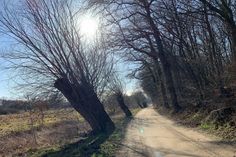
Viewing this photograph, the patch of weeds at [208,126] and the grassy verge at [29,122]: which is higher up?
the grassy verge at [29,122]

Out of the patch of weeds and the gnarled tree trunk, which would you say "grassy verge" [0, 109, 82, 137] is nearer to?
the gnarled tree trunk

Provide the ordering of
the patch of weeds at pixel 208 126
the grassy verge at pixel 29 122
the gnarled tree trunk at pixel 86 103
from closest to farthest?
1. the patch of weeds at pixel 208 126
2. the gnarled tree trunk at pixel 86 103
3. the grassy verge at pixel 29 122

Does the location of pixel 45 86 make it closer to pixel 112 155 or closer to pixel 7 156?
pixel 7 156

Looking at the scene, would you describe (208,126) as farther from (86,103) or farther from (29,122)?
(29,122)

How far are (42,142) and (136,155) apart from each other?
36.4 ft

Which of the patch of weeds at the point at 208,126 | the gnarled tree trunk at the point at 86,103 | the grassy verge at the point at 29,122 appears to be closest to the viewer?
the patch of weeds at the point at 208,126

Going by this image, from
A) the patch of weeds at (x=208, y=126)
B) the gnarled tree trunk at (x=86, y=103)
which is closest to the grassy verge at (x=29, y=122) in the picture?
the gnarled tree trunk at (x=86, y=103)

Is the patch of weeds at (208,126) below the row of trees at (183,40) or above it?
below

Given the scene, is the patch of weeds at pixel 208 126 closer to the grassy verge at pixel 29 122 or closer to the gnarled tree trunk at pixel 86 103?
the gnarled tree trunk at pixel 86 103

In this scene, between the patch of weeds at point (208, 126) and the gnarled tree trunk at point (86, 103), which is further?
the gnarled tree trunk at point (86, 103)

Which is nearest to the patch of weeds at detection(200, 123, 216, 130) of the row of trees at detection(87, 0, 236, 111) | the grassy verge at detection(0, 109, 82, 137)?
the row of trees at detection(87, 0, 236, 111)

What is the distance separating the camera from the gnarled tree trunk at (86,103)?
25.0 m

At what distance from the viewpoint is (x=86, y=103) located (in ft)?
88.5

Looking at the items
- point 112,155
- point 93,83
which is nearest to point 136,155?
A: point 112,155
